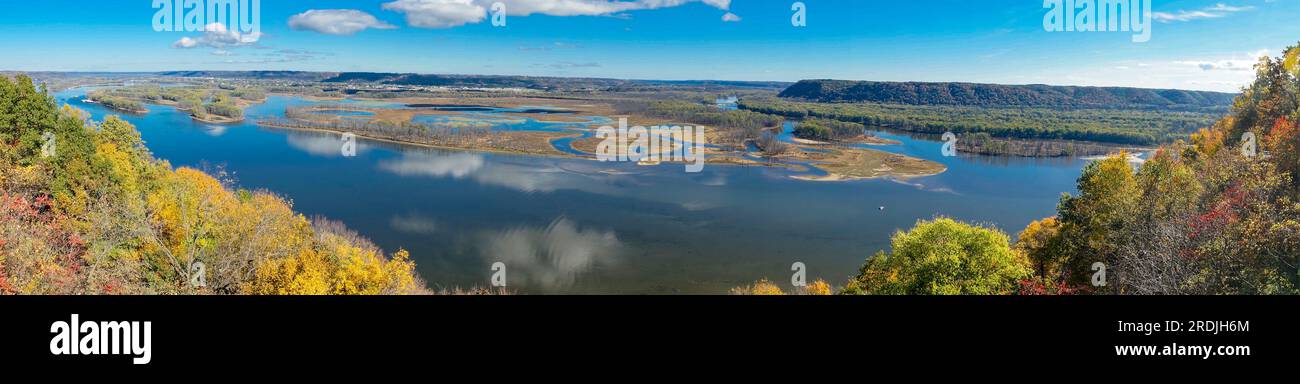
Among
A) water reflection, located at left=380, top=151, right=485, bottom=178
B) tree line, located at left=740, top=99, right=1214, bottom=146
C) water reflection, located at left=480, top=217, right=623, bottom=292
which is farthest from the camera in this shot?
tree line, located at left=740, top=99, right=1214, bottom=146

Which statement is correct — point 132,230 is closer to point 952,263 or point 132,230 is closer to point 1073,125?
point 952,263

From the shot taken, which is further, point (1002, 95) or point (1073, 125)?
point (1002, 95)

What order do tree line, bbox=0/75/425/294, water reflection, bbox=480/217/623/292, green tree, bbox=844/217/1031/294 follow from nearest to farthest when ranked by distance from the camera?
tree line, bbox=0/75/425/294, green tree, bbox=844/217/1031/294, water reflection, bbox=480/217/623/292

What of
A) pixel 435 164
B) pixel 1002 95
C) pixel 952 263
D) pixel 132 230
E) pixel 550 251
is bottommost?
pixel 550 251

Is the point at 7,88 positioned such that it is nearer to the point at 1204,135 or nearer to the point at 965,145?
the point at 1204,135

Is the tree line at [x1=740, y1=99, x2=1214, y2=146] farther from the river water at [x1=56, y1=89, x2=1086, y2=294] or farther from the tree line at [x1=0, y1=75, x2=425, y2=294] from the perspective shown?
the tree line at [x1=0, y1=75, x2=425, y2=294]

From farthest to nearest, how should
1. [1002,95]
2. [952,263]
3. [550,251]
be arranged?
[1002,95] < [550,251] < [952,263]

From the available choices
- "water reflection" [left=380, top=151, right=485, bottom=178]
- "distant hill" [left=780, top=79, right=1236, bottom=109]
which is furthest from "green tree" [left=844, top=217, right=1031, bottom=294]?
"distant hill" [left=780, top=79, right=1236, bottom=109]

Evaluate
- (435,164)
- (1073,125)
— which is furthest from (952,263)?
(1073,125)
